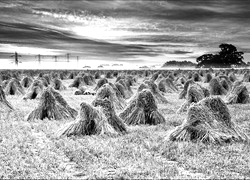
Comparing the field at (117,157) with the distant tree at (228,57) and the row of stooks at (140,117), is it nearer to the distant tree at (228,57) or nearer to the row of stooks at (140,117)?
the row of stooks at (140,117)

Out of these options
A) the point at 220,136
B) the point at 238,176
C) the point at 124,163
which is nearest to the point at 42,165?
the point at 124,163

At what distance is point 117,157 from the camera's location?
8.70 metres

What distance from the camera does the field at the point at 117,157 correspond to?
748cm

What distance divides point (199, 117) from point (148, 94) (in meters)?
3.51

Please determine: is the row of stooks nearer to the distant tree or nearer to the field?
the field

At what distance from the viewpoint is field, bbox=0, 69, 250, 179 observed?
7.48 metres

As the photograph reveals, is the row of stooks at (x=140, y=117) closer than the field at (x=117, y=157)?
No

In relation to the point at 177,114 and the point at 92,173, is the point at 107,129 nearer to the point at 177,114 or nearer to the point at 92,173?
the point at 92,173

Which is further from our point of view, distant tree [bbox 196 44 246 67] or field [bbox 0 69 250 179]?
distant tree [bbox 196 44 246 67]

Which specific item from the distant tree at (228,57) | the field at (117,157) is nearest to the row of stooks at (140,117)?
the field at (117,157)

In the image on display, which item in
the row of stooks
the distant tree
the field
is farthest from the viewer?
the distant tree

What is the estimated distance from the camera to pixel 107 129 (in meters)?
11.3

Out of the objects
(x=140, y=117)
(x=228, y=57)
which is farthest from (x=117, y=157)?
(x=228, y=57)

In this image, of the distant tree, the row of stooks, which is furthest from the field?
the distant tree
